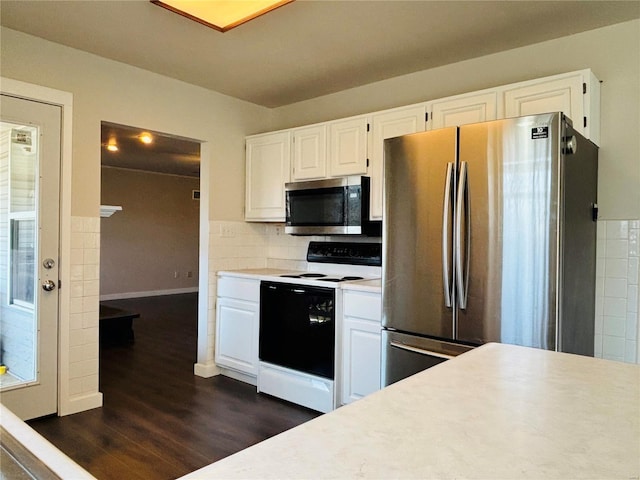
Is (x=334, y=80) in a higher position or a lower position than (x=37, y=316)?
higher

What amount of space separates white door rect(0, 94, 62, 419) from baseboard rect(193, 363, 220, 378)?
A: 1.16 m

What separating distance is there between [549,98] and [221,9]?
178cm

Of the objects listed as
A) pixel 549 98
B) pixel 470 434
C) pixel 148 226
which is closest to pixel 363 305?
pixel 549 98

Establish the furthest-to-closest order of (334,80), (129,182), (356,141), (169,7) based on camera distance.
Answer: (129,182) < (334,80) < (356,141) < (169,7)

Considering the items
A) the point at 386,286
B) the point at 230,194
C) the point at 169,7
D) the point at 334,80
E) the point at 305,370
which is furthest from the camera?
the point at 230,194

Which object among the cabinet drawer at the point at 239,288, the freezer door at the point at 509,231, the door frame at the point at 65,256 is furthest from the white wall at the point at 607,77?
the door frame at the point at 65,256

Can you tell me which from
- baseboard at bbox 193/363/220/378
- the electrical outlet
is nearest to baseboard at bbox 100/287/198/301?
baseboard at bbox 193/363/220/378

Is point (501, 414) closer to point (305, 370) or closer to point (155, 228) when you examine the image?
point (305, 370)

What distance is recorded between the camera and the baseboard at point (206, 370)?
3.81 m

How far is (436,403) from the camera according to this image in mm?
873

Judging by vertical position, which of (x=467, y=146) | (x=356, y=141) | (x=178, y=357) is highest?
(x=356, y=141)

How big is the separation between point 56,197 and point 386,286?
2.17 m

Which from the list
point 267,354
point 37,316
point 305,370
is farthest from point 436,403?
point 37,316

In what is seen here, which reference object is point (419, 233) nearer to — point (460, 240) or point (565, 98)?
point (460, 240)
